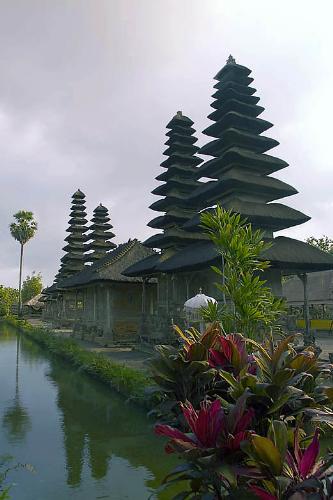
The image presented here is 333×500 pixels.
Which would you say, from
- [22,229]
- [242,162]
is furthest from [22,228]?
[242,162]

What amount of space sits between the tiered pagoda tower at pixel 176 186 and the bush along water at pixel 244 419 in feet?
59.2

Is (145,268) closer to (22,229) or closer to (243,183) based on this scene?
(243,183)

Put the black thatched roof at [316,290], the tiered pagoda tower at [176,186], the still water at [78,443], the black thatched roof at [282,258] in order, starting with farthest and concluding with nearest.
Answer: the black thatched roof at [316,290], the tiered pagoda tower at [176,186], the black thatched roof at [282,258], the still water at [78,443]

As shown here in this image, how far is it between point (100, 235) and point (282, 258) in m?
29.3

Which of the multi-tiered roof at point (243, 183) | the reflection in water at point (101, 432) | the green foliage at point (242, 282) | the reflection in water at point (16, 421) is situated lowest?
the reflection in water at point (101, 432)

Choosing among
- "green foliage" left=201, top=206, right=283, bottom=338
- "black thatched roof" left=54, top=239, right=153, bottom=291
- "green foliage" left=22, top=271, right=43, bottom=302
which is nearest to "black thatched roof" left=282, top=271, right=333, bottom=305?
"black thatched roof" left=54, top=239, right=153, bottom=291

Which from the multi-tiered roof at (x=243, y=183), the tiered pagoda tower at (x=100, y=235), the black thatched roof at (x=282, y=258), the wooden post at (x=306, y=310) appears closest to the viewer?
the black thatched roof at (x=282, y=258)

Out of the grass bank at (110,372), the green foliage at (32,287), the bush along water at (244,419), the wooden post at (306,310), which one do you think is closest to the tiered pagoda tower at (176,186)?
the wooden post at (306,310)

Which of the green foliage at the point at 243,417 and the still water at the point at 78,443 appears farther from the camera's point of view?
the still water at the point at 78,443

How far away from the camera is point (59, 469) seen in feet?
23.1

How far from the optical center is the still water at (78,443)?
6.33 metres

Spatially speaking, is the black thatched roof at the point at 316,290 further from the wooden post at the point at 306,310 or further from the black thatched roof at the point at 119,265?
the wooden post at the point at 306,310

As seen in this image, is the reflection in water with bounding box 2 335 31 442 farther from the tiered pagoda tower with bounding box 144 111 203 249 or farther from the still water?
the tiered pagoda tower with bounding box 144 111 203 249

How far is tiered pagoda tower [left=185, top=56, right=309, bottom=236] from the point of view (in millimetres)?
18906
